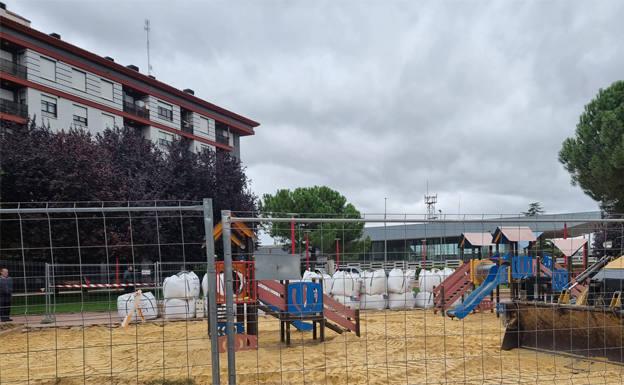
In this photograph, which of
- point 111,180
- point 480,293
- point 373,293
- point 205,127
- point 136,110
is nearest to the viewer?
point 480,293

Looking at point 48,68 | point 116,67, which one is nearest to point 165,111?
point 116,67

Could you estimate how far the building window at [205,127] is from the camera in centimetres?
5281

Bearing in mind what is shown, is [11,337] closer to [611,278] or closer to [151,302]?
[151,302]

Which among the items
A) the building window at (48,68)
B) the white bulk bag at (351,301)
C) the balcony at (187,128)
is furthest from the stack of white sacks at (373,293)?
the balcony at (187,128)

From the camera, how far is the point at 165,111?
1917 inches

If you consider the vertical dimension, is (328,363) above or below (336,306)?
below

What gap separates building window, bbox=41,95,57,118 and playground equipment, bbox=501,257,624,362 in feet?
116

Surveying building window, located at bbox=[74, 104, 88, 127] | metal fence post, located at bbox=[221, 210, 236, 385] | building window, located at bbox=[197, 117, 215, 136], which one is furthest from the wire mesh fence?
building window, located at bbox=[197, 117, 215, 136]

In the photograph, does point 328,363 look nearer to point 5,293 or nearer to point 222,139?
point 5,293

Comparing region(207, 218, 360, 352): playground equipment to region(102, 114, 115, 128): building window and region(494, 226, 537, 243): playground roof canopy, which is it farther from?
region(102, 114, 115, 128): building window

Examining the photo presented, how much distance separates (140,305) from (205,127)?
40341 mm

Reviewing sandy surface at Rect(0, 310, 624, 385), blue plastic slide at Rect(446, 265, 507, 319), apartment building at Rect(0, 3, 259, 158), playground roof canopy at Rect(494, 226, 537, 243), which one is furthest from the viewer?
apartment building at Rect(0, 3, 259, 158)

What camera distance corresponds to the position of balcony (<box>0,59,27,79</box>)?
111ft

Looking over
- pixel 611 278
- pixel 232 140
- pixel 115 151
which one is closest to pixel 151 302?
pixel 611 278
